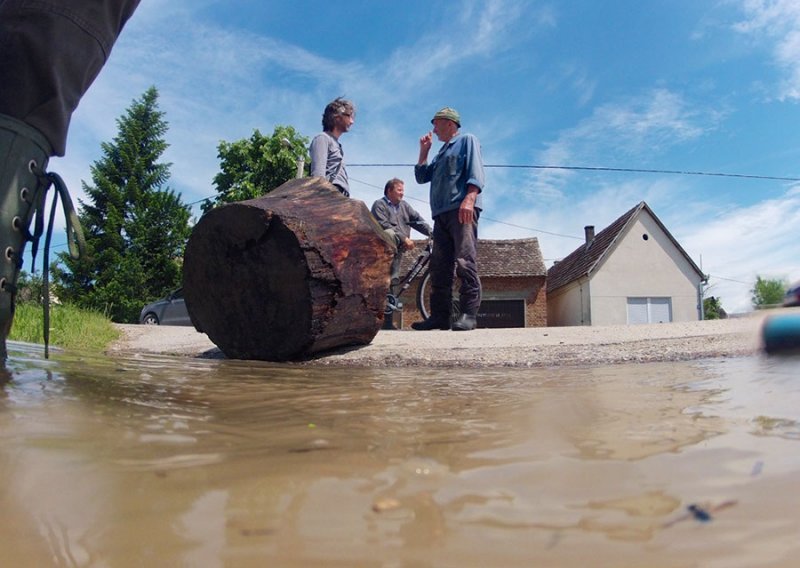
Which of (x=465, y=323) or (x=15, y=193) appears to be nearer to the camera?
(x=15, y=193)

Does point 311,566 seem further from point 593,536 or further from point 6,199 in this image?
point 6,199

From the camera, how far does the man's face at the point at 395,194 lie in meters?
6.41

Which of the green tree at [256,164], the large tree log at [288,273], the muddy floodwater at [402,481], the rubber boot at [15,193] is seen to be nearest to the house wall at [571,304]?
the green tree at [256,164]

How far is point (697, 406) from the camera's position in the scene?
131 centimetres

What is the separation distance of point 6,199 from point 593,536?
2.20 meters

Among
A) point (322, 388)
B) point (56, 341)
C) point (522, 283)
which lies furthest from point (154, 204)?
point (322, 388)

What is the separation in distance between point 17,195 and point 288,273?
1.35m

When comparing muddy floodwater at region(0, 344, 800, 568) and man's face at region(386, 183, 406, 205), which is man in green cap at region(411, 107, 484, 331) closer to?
man's face at region(386, 183, 406, 205)

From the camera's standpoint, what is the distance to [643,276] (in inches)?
869

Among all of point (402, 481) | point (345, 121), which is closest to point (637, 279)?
point (345, 121)

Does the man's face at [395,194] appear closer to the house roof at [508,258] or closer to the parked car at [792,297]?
the parked car at [792,297]

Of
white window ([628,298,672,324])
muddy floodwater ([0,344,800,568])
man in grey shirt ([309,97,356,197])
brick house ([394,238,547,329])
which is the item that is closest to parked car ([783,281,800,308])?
muddy floodwater ([0,344,800,568])

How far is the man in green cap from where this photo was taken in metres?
4.62

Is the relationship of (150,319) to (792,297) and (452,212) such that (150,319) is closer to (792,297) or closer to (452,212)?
(452,212)
